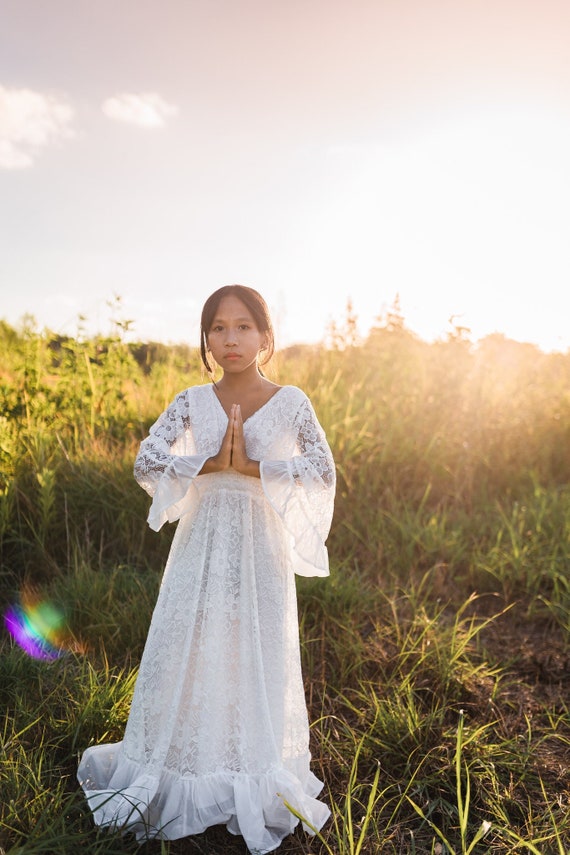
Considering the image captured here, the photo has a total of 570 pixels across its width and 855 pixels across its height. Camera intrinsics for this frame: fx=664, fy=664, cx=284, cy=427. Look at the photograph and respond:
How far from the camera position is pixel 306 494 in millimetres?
2209

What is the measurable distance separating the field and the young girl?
0.19m

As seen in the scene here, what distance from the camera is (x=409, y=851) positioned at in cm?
228

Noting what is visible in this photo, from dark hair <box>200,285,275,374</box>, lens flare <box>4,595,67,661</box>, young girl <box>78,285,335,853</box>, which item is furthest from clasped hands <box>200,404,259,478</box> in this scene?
lens flare <box>4,595,67,661</box>

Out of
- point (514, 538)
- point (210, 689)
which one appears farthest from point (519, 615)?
point (210, 689)

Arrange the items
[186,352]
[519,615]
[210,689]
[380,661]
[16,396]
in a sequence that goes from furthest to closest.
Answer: [186,352] < [16,396] < [519,615] < [380,661] < [210,689]

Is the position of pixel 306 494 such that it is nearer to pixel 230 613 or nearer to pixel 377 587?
pixel 230 613

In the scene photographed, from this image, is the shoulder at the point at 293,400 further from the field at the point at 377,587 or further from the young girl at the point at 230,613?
the field at the point at 377,587

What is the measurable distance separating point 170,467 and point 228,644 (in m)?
0.64

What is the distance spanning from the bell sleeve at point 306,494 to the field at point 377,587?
2.36ft

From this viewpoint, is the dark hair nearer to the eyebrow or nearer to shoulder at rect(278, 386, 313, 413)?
the eyebrow

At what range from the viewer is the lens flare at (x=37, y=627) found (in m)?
3.38

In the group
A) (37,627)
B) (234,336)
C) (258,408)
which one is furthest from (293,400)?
(37,627)

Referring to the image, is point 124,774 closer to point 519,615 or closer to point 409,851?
point 409,851

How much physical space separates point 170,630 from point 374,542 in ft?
8.29
